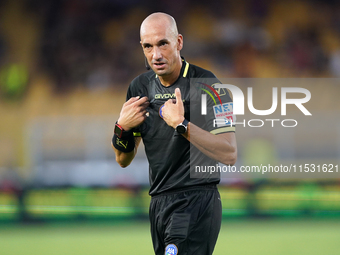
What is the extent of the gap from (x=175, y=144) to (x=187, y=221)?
0.41 metres

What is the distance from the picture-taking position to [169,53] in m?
2.36

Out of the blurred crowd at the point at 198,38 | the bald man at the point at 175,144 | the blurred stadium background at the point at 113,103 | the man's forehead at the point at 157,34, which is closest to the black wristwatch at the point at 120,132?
the bald man at the point at 175,144

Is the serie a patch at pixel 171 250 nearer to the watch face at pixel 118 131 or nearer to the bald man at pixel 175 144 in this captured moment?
the bald man at pixel 175 144

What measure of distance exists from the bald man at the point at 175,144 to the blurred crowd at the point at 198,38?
7910mm

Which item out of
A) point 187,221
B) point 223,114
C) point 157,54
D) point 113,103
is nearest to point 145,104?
point 157,54

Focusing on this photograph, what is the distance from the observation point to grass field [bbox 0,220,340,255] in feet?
17.6

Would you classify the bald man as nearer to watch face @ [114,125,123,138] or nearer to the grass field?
watch face @ [114,125,123,138]

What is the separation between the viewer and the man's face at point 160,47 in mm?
2330

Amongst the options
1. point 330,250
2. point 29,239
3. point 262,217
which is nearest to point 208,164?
point 330,250

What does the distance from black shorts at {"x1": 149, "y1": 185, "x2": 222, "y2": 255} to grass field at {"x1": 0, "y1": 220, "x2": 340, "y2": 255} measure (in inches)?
120

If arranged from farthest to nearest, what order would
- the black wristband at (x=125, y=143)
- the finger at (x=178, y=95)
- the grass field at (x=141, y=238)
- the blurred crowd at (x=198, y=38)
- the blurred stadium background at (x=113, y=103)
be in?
1. the blurred crowd at (x=198, y=38)
2. the blurred stadium background at (x=113, y=103)
3. the grass field at (x=141, y=238)
4. the black wristband at (x=125, y=143)
5. the finger at (x=178, y=95)

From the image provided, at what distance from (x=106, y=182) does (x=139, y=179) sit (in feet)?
2.18

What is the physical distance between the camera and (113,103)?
10.3m

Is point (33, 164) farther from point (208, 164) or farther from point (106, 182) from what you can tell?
point (208, 164)
